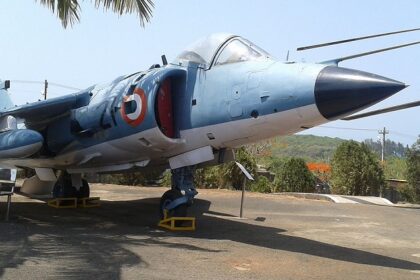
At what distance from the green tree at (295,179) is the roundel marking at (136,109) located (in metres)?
16.4

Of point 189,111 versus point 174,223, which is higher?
point 189,111

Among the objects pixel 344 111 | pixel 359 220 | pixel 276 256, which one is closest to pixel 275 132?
pixel 344 111

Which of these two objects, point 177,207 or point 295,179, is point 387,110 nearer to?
point 177,207

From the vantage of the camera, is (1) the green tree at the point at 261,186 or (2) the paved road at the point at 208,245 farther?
(1) the green tree at the point at 261,186

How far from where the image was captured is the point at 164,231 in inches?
359

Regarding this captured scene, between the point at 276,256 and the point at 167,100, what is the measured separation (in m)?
3.63

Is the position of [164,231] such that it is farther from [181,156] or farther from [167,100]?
Answer: [167,100]

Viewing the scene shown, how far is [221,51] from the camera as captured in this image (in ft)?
29.0

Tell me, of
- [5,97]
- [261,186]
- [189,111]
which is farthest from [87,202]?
[261,186]

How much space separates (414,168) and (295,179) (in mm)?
9819

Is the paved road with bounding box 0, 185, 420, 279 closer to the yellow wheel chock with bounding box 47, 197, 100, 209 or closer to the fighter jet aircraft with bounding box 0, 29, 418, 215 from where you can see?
the yellow wheel chock with bounding box 47, 197, 100, 209

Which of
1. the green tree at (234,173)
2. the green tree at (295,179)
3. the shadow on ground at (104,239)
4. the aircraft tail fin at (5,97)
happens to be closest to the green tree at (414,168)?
the green tree at (295,179)

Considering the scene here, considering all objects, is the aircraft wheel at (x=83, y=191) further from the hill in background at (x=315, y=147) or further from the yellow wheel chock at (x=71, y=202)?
the hill in background at (x=315, y=147)

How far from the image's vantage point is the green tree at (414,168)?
2973 centimetres
